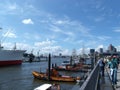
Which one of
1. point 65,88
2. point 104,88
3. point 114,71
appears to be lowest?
point 65,88

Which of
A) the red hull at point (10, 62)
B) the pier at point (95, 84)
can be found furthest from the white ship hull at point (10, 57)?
the pier at point (95, 84)

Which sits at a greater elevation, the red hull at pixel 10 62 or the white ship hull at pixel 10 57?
the white ship hull at pixel 10 57

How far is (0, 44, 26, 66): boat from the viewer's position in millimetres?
81600

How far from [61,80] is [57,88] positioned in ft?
44.3

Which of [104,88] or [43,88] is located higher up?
[104,88]

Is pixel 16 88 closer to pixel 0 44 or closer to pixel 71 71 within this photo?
pixel 71 71

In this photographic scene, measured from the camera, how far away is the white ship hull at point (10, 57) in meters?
81.5

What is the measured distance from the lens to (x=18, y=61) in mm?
93500

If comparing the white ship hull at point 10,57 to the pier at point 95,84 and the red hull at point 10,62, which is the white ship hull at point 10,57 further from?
the pier at point 95,84

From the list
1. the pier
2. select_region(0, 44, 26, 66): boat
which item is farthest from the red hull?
the pier

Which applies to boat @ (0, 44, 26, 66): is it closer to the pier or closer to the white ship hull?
the white ship hull

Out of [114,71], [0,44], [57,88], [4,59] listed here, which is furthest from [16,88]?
[0,44]

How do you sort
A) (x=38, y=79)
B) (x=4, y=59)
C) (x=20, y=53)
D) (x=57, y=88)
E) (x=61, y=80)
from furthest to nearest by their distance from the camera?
(x=20, y=53)
(x=4, y=59)
(x=38, y=79)
(x=61, y=80)
(x=57, y=88)

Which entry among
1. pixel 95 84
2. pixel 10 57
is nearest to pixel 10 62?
pixel 10 57
